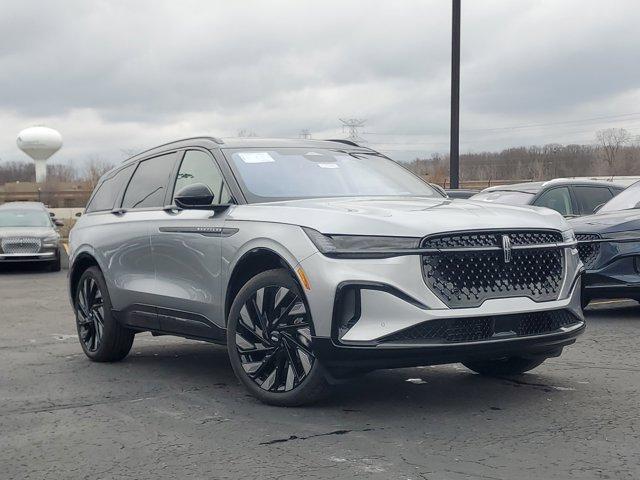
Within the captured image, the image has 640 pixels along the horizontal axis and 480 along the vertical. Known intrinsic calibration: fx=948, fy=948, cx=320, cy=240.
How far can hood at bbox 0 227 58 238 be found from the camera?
2059cm

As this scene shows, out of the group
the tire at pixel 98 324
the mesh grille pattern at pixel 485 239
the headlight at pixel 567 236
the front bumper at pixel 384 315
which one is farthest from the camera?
the tire at pixel 98 324

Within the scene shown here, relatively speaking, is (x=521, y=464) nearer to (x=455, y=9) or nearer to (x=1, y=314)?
(x=1, y=314)

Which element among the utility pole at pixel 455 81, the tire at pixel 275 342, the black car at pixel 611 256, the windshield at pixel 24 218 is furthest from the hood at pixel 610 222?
the windshield at pixel 24 218

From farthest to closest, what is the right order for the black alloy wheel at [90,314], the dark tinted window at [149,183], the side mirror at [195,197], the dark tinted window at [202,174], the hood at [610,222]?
Result: 1. the hood at [610,222]
2. the black alloy wheel at [90,314]
3. the dark tinted window at [149,183]
4. the dark tinted window at [202,174]
5. the side mirror at [195,197]

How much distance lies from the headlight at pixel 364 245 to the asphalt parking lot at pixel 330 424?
950 millimetres

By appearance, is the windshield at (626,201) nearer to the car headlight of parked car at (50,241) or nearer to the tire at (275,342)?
the tire at (275,342)

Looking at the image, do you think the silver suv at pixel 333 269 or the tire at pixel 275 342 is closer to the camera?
the silver suv at pixel 333 269

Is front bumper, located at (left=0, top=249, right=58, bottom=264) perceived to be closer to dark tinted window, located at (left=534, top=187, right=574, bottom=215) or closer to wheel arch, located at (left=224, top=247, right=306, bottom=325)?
dark tinted window, located at (left=534, top=187, right=574, bottom=215)

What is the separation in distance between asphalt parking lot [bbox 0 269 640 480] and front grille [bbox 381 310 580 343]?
18.8 inches

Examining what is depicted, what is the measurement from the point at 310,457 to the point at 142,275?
305 cm

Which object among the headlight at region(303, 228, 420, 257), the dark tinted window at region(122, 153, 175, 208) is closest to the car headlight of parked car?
the dark tinted window at region(122, 153, 175, 208)

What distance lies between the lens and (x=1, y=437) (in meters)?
5.21

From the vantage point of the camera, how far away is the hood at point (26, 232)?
20.6 meters

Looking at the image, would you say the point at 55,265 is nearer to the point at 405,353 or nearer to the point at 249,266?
the point at 249,266
